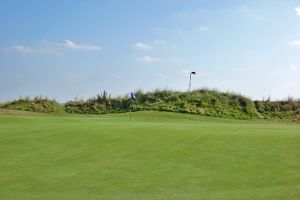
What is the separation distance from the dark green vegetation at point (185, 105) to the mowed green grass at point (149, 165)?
25.6 m

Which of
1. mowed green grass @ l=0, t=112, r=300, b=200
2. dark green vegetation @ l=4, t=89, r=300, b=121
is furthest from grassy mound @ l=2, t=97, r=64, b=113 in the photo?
mowed green grass @ l=0, t=112, r=300, b=200

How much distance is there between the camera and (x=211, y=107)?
43.2 metres

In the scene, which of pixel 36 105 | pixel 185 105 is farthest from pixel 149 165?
pixel 36 105

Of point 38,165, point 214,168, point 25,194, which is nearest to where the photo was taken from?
point 25,194

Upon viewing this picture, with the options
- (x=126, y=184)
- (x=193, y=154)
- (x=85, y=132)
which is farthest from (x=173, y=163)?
(x=85, y=132)

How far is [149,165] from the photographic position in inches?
449

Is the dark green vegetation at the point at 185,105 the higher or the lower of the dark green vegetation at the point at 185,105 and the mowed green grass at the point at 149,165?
the higher

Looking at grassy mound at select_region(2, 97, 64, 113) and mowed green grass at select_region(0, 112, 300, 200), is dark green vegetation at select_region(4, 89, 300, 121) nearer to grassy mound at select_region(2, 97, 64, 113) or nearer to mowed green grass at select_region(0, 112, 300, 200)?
grassy mound at select_region(2, 97, 64, 113)

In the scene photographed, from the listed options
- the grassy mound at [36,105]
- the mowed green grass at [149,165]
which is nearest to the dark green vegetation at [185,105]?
the grassy mound at [36,105]

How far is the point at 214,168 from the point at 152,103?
33249 millimetres

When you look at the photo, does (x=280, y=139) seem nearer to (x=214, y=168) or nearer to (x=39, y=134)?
(x=214, y=168)

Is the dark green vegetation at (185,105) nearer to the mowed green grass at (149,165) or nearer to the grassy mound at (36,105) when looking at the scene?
the grassy mound at (36,105)

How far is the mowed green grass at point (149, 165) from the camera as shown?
9.16m

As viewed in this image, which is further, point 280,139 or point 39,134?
point 39,134
